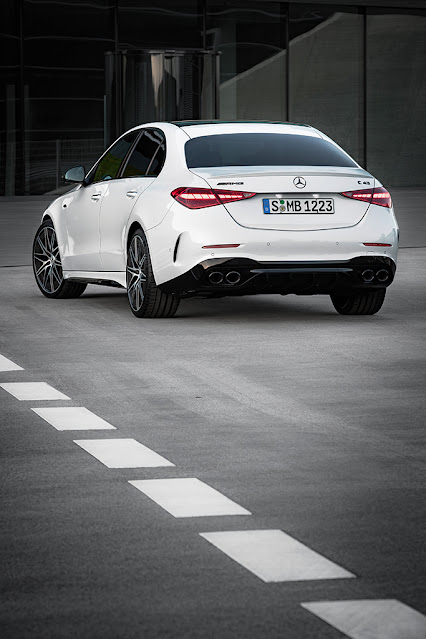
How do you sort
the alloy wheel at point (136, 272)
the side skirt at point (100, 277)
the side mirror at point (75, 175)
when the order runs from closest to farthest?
the alloy wheel at point (136, 272), the side skirt at point (100, 277), the side mirror at point (75, 175)

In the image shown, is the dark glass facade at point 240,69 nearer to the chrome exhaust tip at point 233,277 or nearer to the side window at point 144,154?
the side window at point 144,154

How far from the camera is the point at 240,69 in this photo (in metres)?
37.2

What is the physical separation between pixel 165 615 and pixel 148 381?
189 inches

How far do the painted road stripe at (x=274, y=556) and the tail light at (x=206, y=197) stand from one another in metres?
6.62

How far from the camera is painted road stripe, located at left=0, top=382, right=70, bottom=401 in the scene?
8.63m

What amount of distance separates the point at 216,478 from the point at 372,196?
6194mm

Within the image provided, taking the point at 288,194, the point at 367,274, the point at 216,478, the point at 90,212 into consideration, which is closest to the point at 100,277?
the point at 90,212

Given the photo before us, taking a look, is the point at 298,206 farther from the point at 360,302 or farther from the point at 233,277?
the point at 360,302

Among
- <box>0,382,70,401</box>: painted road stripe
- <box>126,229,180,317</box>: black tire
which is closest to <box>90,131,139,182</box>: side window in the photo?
<box>126,229,180,317</box>: black tire

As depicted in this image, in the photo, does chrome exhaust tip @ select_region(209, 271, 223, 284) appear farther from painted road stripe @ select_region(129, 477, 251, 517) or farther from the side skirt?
painted road stripe @ select_region(129, 477, 251, 517)

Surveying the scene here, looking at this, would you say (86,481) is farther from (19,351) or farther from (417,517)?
(19,351)

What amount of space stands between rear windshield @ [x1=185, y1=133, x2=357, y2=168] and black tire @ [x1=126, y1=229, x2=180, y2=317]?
740mm

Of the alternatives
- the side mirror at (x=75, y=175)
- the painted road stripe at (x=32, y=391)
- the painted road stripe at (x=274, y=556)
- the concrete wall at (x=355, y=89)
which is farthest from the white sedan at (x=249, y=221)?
the concrete wall at (x=355, y=89)

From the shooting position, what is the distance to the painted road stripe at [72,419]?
767 centimetres
